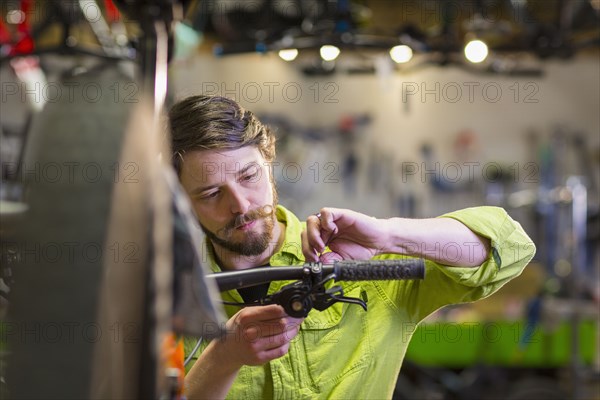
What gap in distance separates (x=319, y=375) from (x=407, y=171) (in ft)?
16.9

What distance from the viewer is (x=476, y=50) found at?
138 inches

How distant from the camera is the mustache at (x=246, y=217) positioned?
4.50 feet

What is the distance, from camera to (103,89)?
0.73 metres

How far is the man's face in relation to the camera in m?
1.34

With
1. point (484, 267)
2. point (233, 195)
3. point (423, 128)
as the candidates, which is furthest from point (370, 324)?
point (423, 128)

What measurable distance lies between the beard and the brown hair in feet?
0.36

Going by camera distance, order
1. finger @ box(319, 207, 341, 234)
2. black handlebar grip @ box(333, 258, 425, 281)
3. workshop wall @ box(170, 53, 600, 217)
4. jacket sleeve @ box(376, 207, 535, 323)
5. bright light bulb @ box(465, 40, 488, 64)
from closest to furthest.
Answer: black handlebar grip @ box(333, 258, 425, 281) → finger @ box(319, 207, 341, 234) → jacket sleeve @ box(376, 207, 535, 323) → bright light bulb @ box(465, 40, 488, 64) → workshop wall @ box(170, 53, 600, 217)

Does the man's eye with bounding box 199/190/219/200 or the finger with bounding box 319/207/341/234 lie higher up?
the man's eye with bounding box 199/190/219/200

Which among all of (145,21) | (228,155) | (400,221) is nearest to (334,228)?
(400,221)

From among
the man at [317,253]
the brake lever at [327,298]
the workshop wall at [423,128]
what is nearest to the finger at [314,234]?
the man at [317,253]

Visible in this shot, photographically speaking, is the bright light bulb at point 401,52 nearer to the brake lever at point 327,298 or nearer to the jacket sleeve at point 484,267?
the jacket sleeve at point 484,267

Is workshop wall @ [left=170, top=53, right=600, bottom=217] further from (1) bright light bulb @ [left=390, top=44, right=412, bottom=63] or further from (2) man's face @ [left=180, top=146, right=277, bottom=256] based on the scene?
(2) man's face @ [left=180, top=146, right=277, bottom=256]

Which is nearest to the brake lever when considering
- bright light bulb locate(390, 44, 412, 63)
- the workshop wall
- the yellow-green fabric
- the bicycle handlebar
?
the bicycle handlebar

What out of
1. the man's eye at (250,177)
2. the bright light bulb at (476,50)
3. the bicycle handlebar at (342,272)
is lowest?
the bicycle handlebar at (342,272)
